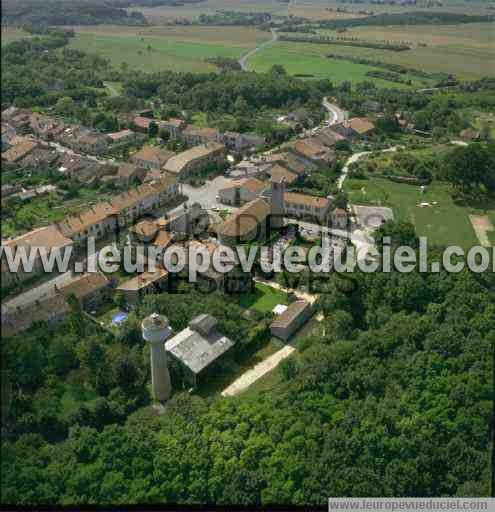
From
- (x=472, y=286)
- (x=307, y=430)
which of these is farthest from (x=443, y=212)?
(x=307, y=430)

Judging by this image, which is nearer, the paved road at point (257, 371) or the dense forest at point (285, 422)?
the dense forest at point (285, 422)

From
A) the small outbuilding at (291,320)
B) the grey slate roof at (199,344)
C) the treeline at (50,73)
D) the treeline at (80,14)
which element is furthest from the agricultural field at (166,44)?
the grey slate roof at (199,344)

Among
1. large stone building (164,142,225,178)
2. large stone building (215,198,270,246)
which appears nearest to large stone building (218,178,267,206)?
large stone building (215,198,270,246)

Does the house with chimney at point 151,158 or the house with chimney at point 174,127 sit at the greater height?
the house with chimney at point 174,127

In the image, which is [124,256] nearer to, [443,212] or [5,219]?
[5,219]

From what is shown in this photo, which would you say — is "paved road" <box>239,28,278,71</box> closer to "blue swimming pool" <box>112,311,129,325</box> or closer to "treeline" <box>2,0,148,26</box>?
"treeline" <box>2,0,148,26</box>

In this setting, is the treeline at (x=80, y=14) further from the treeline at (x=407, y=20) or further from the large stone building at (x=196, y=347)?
the large stone building at (x=196, y=347)

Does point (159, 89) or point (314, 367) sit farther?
point (159, 89)
